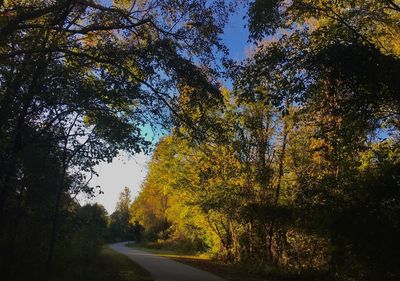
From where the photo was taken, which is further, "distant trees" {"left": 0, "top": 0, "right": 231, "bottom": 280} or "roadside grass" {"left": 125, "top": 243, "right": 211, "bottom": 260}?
"roadside grass" {"left": 125, "top": 243, "right": 211, "bottom": 260}

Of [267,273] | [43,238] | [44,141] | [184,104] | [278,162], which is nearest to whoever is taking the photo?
[184,104]

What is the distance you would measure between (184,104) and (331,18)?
553cm

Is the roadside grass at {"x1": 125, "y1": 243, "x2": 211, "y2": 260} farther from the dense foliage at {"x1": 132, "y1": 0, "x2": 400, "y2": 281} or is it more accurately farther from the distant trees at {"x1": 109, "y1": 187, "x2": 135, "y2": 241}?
the distant trees at {"x1": 109, "y1": 187, "x2": 135, "y2": 241}

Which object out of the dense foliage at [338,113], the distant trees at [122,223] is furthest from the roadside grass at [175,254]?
the distant trees at [122,223]

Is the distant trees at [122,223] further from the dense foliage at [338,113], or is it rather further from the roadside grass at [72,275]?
the dense foliage at [338,113]

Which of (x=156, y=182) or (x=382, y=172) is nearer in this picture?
(x=382, y=172)

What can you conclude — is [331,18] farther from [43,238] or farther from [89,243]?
[89,243]

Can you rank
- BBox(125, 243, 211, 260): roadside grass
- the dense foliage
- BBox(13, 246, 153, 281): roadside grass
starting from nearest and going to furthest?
1. the dense foliage
2. BBox(13, 246, 153, 281): roadside grass
3. BBox(125, 243, 211, 260): roadside grass

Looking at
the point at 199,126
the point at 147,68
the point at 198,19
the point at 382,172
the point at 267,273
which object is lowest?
the point at 267,273

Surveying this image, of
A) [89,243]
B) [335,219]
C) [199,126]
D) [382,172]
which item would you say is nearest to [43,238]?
[89,243]

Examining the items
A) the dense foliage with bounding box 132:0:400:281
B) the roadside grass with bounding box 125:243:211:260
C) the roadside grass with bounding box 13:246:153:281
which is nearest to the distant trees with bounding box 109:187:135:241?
the roadside grass with bounding box 125:243:211:260

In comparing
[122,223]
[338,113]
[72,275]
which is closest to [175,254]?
[72,275]

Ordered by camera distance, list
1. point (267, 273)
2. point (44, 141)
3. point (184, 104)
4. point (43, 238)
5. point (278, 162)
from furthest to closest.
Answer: point (278, 162) → point (267, 273) → point (43, 238) → point (44, 141) → point (184, 104)

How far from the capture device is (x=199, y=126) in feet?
45.9
